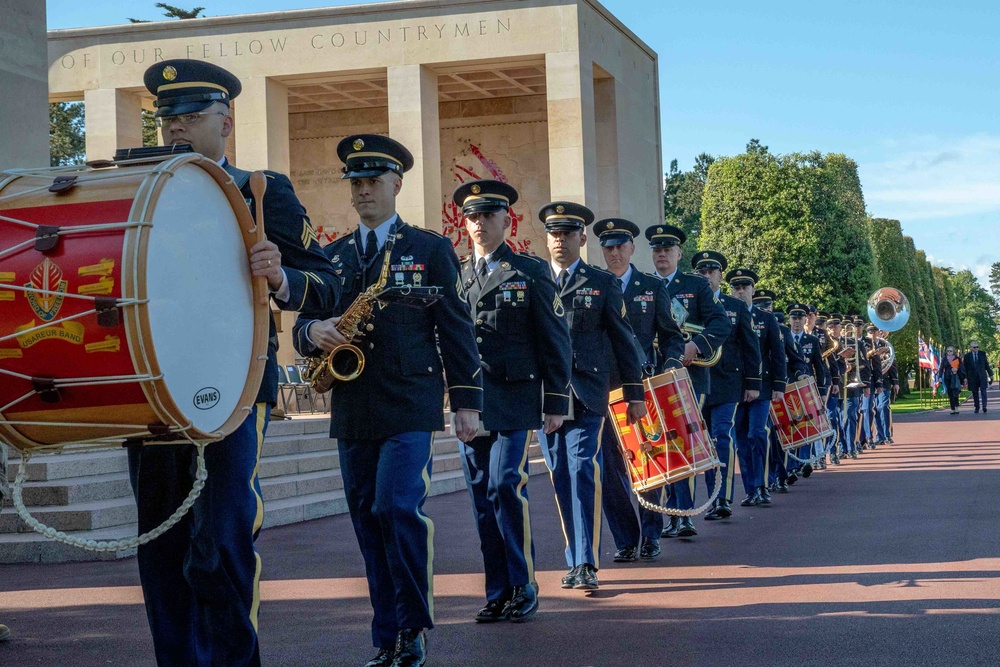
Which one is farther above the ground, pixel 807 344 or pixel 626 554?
pixel 807 344

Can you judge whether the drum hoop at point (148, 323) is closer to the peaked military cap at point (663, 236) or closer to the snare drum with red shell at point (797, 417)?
the peaked military cap at point (663, 236)

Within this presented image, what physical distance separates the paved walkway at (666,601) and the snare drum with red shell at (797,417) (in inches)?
97.4

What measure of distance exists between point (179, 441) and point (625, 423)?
16.5 ft

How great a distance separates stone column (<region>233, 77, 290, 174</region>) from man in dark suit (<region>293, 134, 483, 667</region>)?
1955 cm

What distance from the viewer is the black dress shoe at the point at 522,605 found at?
6684 millimetres

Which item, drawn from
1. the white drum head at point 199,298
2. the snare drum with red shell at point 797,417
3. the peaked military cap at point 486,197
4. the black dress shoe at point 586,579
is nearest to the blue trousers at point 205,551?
the white drum head at point 199,298

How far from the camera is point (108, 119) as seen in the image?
84.9 feet

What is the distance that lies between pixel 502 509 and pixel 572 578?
110 centimetres

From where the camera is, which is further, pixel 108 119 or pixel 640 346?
pixel 108 119

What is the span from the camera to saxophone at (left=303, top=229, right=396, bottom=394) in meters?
5.53

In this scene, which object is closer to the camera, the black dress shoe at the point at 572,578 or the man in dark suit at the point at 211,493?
the man in dark suit at the point at 211,493

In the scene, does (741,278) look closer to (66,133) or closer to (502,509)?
(502,509)

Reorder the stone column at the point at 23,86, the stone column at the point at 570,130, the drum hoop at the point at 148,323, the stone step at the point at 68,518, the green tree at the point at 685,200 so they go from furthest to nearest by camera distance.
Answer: the green tree at the point at 685,200, the stone column at the point at 570,130, the stone column at the point at 23,86, the stone step at the point at 68,518, the drum hoop at the point at 148,323

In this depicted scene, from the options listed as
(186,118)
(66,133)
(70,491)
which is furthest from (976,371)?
(186,118)
